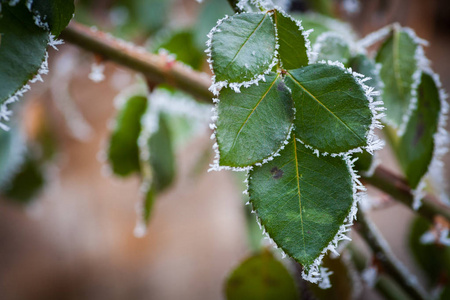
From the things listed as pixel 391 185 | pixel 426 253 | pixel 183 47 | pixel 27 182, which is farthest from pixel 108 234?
pixel 391 185

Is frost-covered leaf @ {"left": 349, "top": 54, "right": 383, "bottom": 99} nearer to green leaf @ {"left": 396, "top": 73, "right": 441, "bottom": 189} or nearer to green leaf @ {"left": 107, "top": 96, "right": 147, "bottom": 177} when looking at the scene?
green leaf @ {"left": 396, "top": 73, "right": 441, "bottom": 189}

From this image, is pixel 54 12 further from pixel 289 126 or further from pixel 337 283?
pixel 337 283

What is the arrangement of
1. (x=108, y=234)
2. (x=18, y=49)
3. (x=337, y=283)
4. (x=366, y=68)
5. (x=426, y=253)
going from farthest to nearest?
(x=108, y=234), (x=426, y=253), (x=337, y=283), (x=366, y=68), (x=18, y=49)

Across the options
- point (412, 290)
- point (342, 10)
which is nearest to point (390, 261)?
point (412, 290)

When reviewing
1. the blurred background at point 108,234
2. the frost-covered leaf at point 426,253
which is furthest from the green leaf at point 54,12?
the blurred background at point 108,234

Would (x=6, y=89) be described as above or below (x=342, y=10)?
above

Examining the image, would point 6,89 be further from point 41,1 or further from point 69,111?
point 69,111
